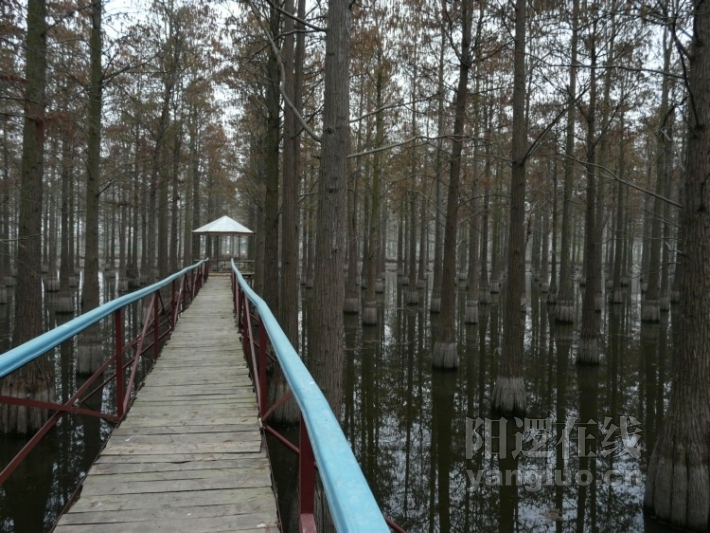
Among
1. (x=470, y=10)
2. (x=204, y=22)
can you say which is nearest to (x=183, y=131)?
(x=204, y=22)

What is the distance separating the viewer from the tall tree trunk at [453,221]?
34.3 feet

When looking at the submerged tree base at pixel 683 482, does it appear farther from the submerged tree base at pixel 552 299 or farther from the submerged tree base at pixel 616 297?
the submerged tree base at pixel 616 297

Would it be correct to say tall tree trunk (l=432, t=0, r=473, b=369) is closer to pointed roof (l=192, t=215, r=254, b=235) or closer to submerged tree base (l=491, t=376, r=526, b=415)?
submerged tree base (l=491, t=376, r=526, b=415)

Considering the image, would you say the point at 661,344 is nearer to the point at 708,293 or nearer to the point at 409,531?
the point at 708,293

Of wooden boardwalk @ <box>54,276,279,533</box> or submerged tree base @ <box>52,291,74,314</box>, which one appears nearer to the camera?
wooden boardwalk @ <box>54,276,279,533</box>

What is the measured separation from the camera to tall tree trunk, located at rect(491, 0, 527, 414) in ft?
27.0

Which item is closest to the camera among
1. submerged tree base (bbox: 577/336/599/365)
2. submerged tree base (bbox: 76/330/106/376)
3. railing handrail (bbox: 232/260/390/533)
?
railing handrail (bbox: 232/260/390/533)

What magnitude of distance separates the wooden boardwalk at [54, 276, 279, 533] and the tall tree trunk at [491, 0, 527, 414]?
5273 millimetres

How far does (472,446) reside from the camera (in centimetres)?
767

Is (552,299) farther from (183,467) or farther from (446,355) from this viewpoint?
(183,467)

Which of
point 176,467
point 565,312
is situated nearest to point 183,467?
point 176,467

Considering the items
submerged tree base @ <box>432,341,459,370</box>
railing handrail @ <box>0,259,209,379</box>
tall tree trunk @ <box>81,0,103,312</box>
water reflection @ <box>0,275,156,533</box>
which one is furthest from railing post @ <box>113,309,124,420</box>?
submerged tree base @ <box>432,341,459,370</box>

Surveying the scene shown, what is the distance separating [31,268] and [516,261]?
841cm

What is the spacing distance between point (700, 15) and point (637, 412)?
7.14 metres
